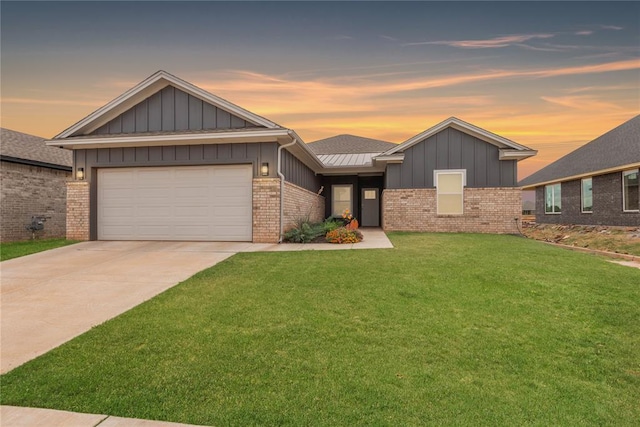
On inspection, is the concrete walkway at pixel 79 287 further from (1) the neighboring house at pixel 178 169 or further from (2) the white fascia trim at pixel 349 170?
(2) the white fascia trim at pixel 349 170

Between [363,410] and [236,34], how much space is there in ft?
42.4

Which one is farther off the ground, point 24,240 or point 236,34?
point 236,34

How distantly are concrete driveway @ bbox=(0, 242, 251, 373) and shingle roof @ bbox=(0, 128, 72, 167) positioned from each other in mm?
6946

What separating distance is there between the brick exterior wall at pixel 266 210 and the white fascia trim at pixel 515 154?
31.7ft

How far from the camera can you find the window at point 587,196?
1733cm

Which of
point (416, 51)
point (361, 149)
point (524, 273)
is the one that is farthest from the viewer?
point (361, 149)

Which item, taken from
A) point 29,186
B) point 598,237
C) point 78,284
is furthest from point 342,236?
point 29,186

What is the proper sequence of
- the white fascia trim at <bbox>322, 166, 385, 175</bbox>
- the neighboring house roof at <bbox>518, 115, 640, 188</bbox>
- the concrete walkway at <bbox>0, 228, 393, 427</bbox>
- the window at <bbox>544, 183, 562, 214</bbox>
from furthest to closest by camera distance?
the window at <bbox>544, 183, 562, 214</bbox>, the white fascia trim at <bbox>322, 166, 385, 175</bbox>, the neighboring house roof at <bbox>518, 115, 640, 188</bbox>, the concrete walkway at <bbox>0, 228, 393, 427</bbox>

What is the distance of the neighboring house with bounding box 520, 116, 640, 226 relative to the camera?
1449 cm

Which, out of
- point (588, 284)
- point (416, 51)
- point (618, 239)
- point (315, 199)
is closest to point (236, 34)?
point (416, 51)

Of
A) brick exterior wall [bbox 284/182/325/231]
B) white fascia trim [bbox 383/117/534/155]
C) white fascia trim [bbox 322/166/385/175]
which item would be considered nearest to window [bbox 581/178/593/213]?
white fascia trim [bbox 383/117/534/155]

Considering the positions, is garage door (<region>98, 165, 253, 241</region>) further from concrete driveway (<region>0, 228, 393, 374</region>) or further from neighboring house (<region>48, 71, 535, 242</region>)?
concrete driveway (<region>0, 228, 393, 374</region>)

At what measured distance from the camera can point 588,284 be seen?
5.61 metres

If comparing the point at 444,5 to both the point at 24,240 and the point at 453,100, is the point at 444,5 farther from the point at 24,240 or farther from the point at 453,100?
the point at 24,240
